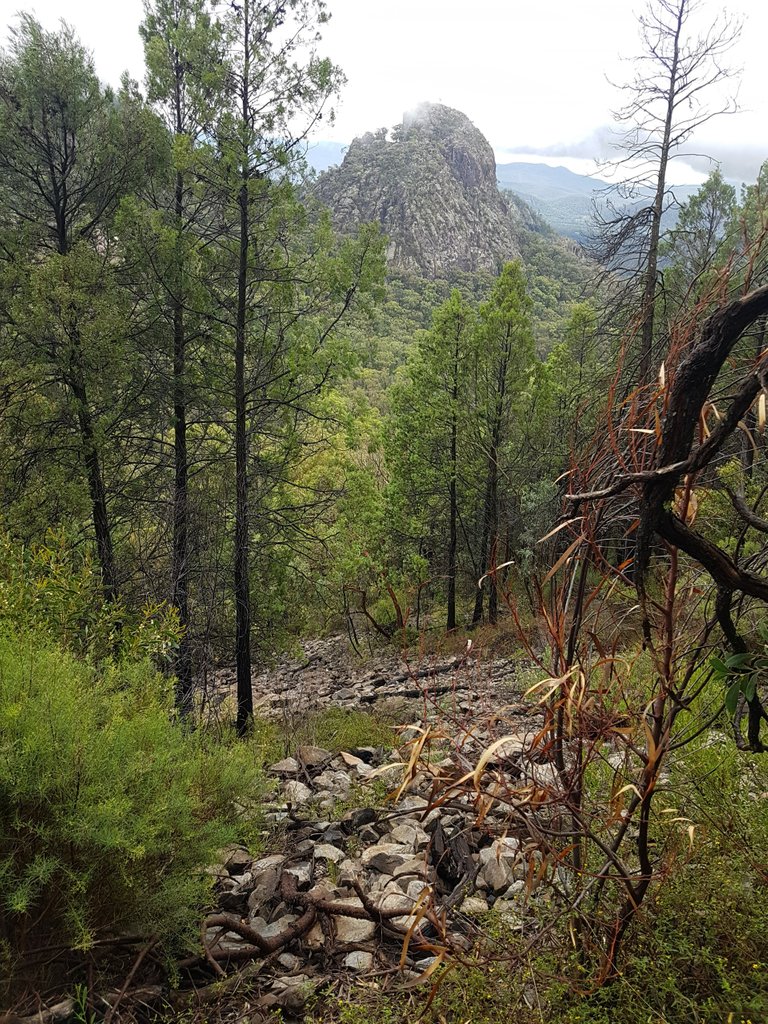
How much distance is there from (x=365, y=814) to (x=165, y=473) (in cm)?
631

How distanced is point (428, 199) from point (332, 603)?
111422mm

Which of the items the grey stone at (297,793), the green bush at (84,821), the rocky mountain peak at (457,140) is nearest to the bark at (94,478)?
the grey stone at (297,793)

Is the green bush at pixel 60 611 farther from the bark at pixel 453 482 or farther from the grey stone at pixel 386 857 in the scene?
the bark at pixel 453 482

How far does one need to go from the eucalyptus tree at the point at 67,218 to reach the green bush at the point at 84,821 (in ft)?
14.8

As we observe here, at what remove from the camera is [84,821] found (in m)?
2.48

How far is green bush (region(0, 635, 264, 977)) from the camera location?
2.45 metres

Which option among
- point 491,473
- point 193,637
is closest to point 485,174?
point 491,473

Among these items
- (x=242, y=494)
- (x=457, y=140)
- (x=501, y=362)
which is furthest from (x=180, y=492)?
(x=457, y=140)

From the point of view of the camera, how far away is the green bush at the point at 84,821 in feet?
8.05

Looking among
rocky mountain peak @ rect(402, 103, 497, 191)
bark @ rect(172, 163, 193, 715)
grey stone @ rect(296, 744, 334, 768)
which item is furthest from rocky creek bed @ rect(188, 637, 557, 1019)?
rocky mountain peak @ rect(402, 103, 497, 191)

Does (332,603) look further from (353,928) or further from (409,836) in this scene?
(353,928)

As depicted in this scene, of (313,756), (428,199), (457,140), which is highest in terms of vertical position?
(457,140)

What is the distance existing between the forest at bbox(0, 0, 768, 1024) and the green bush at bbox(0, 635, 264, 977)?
0.07 ft

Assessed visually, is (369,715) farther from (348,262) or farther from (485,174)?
(485,174)
